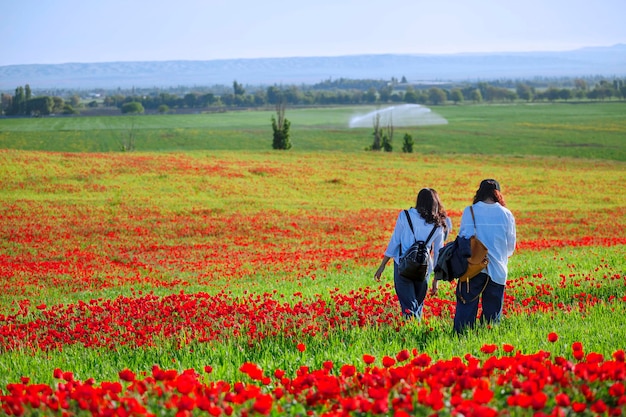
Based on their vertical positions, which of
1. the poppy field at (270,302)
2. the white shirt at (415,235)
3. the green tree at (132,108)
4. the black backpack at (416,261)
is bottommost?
the poppy field at (270,302)

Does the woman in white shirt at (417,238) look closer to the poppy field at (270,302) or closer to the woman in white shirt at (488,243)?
the poppy field at (270,302)

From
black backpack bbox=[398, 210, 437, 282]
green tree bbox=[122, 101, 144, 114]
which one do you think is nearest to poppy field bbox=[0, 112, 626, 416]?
black backpack bbox=[398, 210, 437, 282]

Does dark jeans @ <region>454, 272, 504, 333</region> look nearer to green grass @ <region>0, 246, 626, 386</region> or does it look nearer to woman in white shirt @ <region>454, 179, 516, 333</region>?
woman in white shirt @ <region>454, 179, 516, 333</region>

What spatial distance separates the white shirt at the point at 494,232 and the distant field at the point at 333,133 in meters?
71.0

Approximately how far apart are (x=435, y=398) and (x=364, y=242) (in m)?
22.7

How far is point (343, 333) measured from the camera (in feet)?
27.2

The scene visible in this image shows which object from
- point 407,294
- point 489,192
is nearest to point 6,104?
point 407,294

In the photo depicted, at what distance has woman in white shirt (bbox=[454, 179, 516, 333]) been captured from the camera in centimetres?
852

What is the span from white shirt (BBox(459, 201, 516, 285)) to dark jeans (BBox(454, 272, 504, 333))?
0.40 feet

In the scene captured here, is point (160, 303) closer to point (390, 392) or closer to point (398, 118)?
point (390, 392)

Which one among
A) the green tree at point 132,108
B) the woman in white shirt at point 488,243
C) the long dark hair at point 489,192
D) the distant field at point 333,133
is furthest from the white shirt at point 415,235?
the green tree at point 132,108

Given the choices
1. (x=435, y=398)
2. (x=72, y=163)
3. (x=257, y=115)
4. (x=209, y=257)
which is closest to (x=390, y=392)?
(x=435, y=398)

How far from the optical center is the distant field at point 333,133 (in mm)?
103750

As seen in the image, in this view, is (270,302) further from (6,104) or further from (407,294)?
(6,104)
